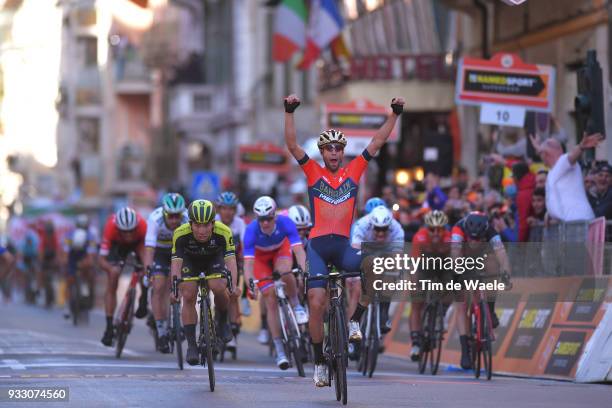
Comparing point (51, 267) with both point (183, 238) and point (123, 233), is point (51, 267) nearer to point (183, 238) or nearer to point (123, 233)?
point (123, 233)

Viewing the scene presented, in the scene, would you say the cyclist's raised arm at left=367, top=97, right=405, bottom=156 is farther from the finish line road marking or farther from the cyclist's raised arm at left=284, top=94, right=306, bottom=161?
the finish line road marking

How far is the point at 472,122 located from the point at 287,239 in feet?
50.7

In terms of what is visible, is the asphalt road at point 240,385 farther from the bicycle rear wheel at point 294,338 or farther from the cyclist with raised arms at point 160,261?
the cyclist with raised arms at point 160,261

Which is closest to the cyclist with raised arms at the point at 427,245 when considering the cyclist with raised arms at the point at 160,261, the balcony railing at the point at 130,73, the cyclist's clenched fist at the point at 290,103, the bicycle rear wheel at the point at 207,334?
the cyclist with raised arms at the point at 160,261

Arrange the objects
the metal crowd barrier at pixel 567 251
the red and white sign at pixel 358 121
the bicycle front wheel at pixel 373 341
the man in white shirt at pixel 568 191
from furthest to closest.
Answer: the red and white sign at pixel 358 121, the man in white shirt at pixel 568 191, the bicycle front wheel at pixel 373 341, the metal crowd barrier at pixel 567 251

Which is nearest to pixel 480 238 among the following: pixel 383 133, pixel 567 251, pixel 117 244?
pixel 567 251

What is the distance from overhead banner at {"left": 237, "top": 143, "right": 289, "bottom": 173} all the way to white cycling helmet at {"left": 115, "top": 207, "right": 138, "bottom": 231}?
17290 millimetres

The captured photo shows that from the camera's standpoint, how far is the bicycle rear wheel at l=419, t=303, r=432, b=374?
1803cm

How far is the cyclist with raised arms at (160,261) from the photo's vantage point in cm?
1844

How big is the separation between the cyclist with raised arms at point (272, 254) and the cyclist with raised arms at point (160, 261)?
0.98 metres

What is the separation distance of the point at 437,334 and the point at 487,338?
1.55m

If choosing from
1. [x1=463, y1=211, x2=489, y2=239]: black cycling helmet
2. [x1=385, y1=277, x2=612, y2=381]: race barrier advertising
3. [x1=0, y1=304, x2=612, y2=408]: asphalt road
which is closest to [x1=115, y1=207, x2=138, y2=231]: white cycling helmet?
[x1=0, y1=304, x2=612, y2=408]: asphalt road

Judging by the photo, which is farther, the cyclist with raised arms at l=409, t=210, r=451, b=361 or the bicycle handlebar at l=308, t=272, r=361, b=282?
the cyclist with raised arms at l=409, t=210, r=451, b=361

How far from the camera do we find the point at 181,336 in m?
18.0
